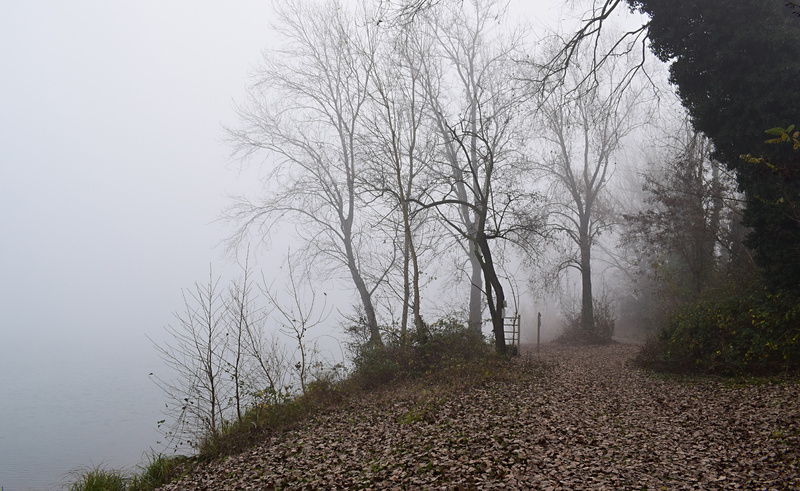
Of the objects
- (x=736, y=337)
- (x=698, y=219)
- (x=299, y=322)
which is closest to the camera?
(x=736, y=337)

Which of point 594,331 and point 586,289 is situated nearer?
point 594,331

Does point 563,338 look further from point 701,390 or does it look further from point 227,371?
point 227,371

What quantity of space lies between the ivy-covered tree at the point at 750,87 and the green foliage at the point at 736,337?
2.06 ft

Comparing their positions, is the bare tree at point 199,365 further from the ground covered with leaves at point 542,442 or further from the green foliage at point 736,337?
the green foliage at point 736,337

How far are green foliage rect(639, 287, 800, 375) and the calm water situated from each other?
9.49m

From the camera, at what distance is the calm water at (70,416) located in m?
→ 10.6

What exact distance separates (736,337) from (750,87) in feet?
15.0

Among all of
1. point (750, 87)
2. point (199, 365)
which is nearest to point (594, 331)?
point (750, 87)

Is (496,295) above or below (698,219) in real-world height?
below

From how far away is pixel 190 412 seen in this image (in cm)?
737

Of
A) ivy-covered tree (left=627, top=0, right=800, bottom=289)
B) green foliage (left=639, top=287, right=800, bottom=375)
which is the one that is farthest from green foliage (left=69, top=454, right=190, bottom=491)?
ivy-covered tree (left=627, top=0, right=800, bottom=289)

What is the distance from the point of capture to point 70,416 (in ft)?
48.0

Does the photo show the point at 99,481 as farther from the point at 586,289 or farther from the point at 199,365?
the point at 586,289

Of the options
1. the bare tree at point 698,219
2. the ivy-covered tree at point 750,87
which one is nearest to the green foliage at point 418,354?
the ivy-covered tree at point 750,87
